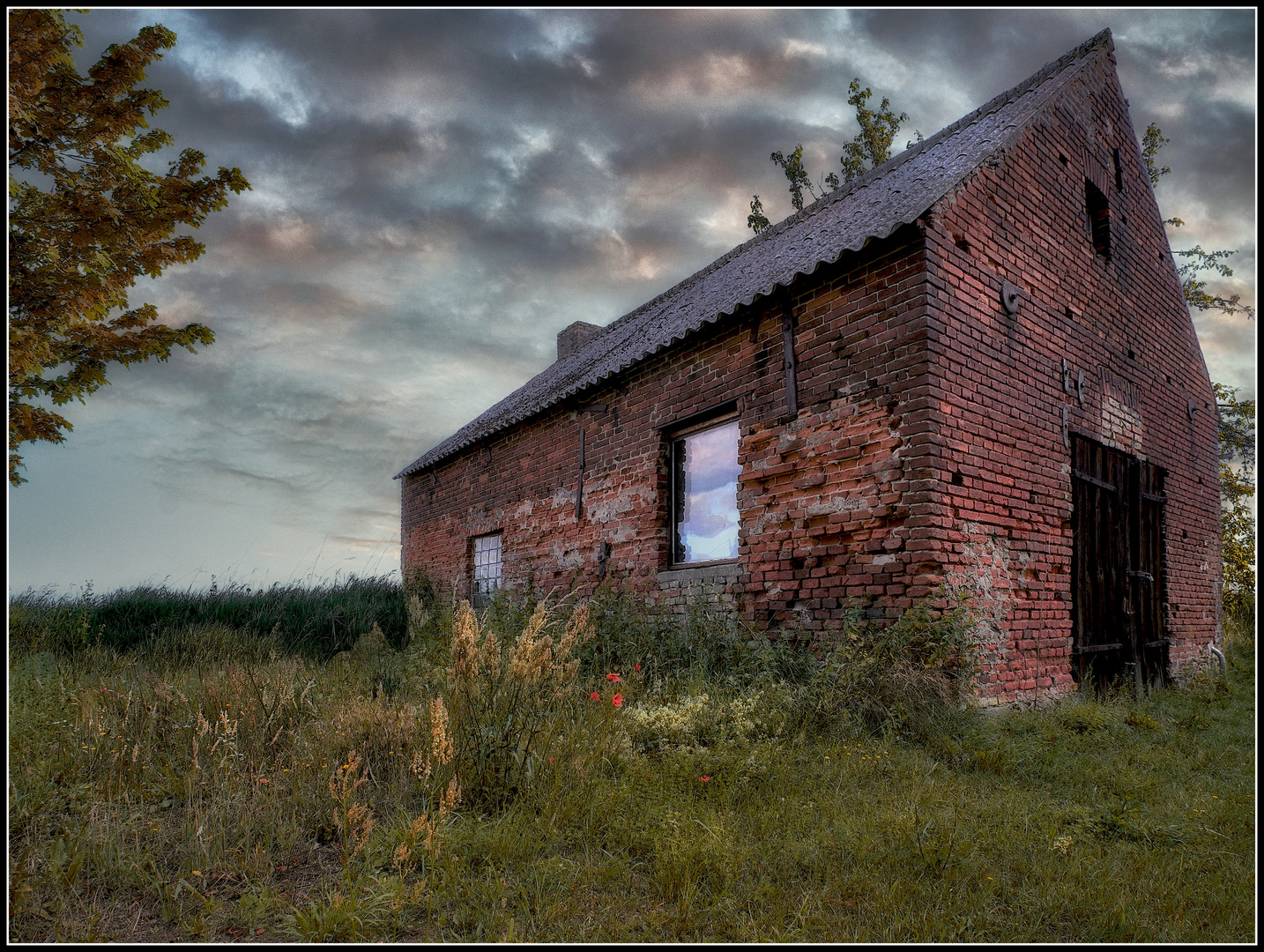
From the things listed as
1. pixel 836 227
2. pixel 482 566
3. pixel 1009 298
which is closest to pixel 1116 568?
pixel 1009 298

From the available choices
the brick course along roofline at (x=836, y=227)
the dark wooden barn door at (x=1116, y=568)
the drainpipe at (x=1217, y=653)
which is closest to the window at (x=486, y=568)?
the brick course along roofline at (x=836, y=227)

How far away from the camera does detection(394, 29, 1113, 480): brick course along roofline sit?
6883 mm

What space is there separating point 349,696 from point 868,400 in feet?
15.5

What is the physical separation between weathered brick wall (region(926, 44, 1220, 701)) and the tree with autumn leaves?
742cm

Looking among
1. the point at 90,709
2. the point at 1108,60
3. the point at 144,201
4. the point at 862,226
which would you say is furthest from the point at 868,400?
the point at 144,201

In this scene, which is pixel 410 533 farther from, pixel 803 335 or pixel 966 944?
pixel 966 944

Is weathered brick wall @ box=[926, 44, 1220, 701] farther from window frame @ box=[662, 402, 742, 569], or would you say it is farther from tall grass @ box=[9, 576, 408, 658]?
tall grass @ box=[9, 576, 408, 658]

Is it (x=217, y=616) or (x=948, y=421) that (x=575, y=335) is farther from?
(x=948, y=421)

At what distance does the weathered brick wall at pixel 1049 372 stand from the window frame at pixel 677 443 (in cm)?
241

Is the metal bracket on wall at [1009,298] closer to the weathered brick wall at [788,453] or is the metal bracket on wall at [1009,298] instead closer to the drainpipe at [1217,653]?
the weathered brick wall at [788,453]

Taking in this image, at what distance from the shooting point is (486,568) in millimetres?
12680

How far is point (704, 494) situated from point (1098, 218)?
559cm

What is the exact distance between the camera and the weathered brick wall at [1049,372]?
20.2 feet

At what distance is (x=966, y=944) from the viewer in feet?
8.21
